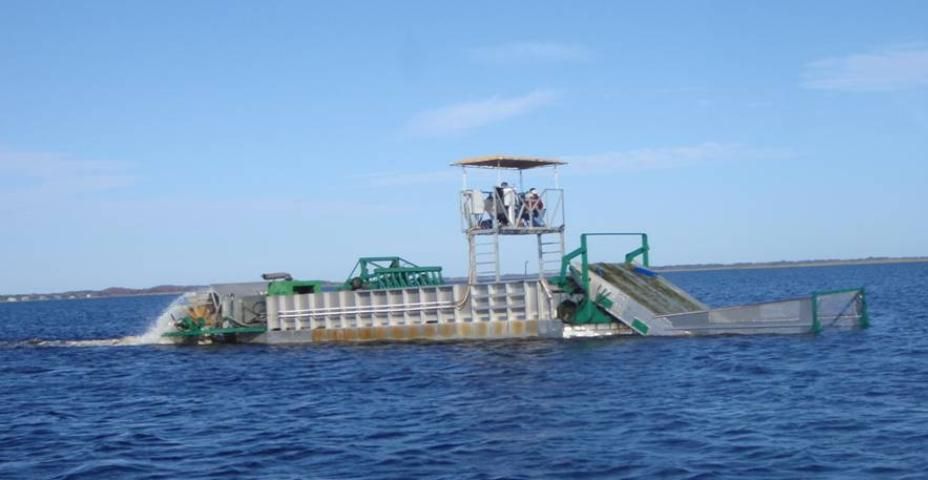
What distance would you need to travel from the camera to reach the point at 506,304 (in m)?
34.9

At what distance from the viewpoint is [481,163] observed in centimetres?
3659

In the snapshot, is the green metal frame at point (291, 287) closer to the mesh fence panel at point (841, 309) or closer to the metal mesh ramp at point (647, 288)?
the metal mesh ramp at point (647, 288)

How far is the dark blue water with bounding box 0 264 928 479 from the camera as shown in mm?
15625

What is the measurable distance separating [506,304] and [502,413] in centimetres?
1489

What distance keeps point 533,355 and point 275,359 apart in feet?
29.8

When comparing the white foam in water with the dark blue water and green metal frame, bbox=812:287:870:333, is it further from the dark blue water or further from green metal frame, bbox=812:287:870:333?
green metal frame, bbox=812:287:870:333

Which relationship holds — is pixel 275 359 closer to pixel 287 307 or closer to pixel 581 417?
pixel 287 307

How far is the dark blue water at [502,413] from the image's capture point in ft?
51.3

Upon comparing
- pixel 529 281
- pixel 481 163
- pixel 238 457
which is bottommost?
pixel 238 457

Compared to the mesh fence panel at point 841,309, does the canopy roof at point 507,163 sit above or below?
above

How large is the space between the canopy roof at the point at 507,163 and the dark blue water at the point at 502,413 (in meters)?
6.51

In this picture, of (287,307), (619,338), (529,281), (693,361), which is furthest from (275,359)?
(693,361)

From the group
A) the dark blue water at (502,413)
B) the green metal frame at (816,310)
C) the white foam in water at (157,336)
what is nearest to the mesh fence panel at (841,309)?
the green metal frame at (816,310)

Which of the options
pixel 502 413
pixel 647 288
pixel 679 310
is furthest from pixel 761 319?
pixel 502 413
